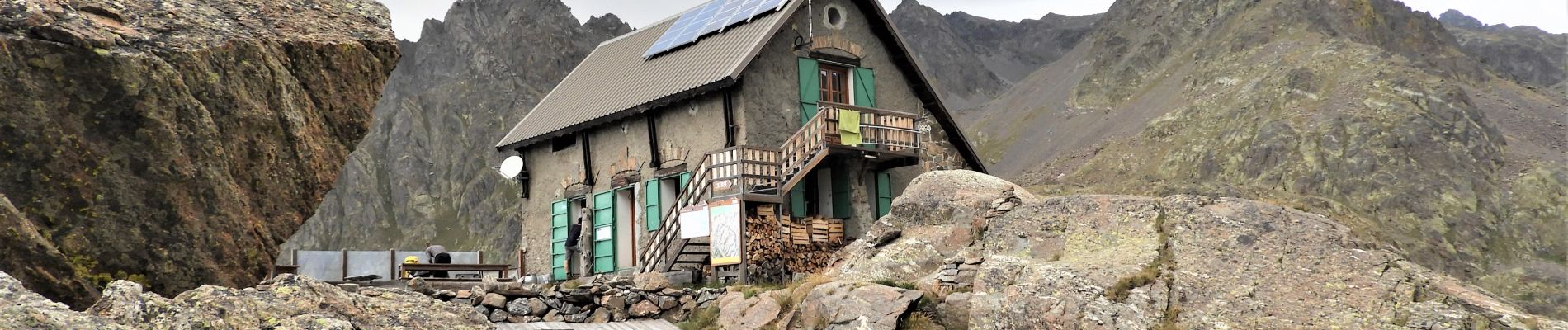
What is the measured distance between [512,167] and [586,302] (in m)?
11.5

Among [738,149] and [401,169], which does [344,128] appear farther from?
[401,169]

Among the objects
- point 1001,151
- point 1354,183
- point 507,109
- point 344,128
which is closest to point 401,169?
point 507,109

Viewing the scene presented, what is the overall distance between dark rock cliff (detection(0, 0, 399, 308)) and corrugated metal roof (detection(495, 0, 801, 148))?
16.9 metres

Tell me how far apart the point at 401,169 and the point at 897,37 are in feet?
402

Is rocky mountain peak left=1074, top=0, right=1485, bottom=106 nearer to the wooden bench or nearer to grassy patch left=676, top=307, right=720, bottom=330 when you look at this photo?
the wooden bench

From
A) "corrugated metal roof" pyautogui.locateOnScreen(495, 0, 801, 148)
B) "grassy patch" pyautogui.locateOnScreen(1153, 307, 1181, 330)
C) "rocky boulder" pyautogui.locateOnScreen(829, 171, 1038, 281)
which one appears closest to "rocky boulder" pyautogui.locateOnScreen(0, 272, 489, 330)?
"grassy patch" pyautogui.locateOnScreen(1153, 307, 1181, 330)

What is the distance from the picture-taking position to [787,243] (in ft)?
74.0

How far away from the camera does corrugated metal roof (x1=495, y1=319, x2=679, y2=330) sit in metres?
15.6

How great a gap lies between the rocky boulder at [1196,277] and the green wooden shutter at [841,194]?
28.3 feet

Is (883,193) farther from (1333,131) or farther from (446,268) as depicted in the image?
(1333,131)

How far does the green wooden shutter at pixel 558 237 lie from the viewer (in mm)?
27894

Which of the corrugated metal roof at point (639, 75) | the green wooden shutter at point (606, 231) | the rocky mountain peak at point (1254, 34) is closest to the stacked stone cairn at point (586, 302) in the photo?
the corrugated metal roof at point (639, 75)

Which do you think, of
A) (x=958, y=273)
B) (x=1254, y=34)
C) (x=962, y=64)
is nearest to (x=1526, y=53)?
A: (x=1254, y=34)

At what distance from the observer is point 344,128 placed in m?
5.83
